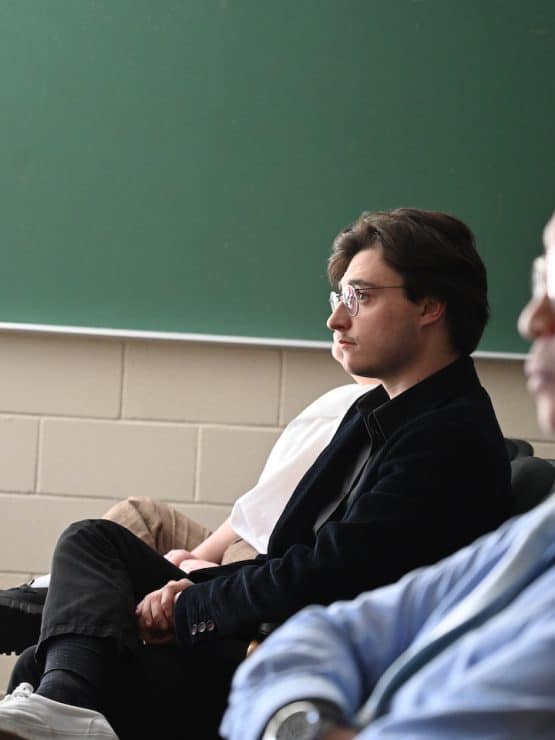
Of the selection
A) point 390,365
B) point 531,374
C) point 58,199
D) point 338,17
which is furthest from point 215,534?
point 531,374

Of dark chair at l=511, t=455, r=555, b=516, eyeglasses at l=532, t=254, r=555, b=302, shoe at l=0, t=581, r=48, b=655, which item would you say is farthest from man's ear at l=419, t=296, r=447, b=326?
eyeglasses at l=532, t=254, r=555, b=302

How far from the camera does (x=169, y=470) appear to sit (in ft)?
11.1

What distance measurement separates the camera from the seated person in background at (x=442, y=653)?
0.86m

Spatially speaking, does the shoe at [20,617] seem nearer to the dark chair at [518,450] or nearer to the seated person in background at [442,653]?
the dark chair at [518,450]

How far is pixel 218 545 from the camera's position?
9.07 feet

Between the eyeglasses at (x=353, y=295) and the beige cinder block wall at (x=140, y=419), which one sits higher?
the eyeglasses at (x=353, y=295)

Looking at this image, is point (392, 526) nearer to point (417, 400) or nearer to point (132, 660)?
point (417, 400)

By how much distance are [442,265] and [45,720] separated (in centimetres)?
103

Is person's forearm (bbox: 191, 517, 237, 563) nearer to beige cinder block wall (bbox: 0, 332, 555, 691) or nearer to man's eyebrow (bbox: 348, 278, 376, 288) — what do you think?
beige cinder block wall (bbox: 0, 332, 555, 691)

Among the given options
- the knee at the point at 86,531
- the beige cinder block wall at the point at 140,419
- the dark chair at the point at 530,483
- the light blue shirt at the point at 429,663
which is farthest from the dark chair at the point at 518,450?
the light blue shirt at the point at 429,663

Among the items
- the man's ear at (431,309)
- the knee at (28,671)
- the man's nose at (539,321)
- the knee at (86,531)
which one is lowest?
the knee at (28,671)

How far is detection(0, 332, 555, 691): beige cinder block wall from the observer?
3375mm

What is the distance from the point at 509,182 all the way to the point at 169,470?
49.5 inches

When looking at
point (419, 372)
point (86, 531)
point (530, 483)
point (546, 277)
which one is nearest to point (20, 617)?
point (86, 531)
